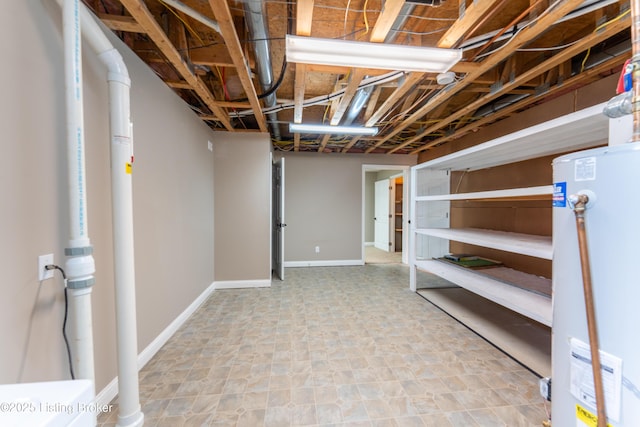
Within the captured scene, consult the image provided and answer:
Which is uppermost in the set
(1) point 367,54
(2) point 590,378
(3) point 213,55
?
(3) point 213,55

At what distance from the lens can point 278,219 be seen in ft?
14.1

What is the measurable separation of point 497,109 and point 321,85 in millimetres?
2118

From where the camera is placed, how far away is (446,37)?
5.37 ft

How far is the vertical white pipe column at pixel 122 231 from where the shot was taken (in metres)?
1.37

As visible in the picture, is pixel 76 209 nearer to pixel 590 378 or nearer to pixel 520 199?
pixel 590 378

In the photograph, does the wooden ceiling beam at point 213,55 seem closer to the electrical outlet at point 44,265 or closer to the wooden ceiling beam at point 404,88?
the wooden ceiling beam at point 404,88

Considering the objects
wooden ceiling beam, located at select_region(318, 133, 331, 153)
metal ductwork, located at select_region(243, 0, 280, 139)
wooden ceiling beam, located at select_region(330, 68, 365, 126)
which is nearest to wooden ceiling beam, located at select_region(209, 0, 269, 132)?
metal ductwork, located at select_region(243, 0, 280, 139)

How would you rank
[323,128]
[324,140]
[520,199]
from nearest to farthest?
[520,199] → [323,128] → [324,140]

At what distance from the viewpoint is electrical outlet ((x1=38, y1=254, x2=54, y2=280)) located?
1.14m

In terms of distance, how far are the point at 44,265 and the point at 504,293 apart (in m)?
3.18

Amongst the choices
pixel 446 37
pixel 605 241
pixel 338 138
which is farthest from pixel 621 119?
pixel 338 138

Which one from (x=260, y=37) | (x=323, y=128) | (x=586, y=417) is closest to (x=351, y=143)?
(x=323, y=128)

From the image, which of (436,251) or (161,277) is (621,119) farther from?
(436,251)

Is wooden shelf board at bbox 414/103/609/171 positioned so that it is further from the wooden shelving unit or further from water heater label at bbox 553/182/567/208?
water heater label at bbox 553/182/567/208
